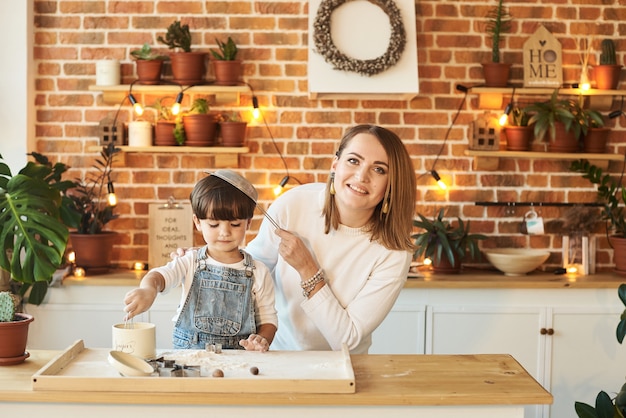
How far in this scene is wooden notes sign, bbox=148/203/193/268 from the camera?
4.45 metres

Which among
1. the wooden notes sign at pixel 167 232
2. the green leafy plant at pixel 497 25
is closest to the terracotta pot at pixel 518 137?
the green leafy plant at pixel 497 25

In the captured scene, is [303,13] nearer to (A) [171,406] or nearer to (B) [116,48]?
(B) [116,48]

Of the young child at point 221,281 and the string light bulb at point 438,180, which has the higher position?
the string light bulb at point 438,180

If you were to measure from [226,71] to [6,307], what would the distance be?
2.35 metres

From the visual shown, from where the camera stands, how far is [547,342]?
4246 mm

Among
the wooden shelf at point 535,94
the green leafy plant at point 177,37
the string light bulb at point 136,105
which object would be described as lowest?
the string light bulb at point 136,105

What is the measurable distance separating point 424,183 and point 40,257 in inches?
96.1

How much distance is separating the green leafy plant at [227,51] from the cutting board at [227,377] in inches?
96.9

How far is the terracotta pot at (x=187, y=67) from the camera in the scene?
4387mm

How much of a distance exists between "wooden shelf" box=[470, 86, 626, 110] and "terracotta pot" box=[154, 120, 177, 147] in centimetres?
164

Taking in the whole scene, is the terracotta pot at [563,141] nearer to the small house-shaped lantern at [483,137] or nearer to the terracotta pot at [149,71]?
the small house-shaped lantern at [483,137]

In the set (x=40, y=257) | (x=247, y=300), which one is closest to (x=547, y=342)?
(x=247, y=300)

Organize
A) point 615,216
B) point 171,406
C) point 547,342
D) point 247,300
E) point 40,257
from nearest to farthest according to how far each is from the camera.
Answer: point 171,406
point 247,300
point 40,257
point 547,342
point 615,216

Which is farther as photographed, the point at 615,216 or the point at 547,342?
the point at 615,216
